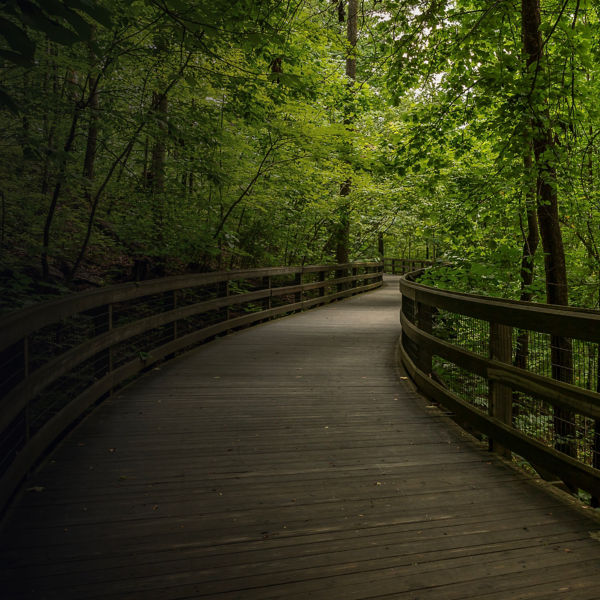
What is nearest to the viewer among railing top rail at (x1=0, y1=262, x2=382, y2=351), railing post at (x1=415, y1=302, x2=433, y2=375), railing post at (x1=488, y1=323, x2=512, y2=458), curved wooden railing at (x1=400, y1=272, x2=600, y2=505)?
railing top rail at (x1=0, y1=262, x2=382, y2=351)

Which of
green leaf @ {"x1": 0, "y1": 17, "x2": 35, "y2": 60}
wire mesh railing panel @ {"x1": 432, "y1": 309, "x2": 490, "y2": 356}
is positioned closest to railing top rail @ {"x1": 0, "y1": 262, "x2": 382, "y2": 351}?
green leaf @ {"x1": 0, "y1": 17, "x2": 35, "y2": 60}

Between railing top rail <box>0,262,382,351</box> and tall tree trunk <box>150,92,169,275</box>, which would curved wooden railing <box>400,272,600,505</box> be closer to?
railing top rail <box>0,262,382,351</box>

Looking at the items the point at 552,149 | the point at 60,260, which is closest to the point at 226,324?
the point at 60,260

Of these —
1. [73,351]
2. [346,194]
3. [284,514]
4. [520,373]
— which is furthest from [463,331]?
[346,194]

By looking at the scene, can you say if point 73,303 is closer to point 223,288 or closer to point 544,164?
point 223,288

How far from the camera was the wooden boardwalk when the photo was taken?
2232mm

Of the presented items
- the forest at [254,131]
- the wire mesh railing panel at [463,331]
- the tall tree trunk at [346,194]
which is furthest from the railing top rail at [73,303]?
the tall tree trunk at [346,194]

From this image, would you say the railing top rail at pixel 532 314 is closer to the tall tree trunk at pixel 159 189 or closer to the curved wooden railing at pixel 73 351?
the curved wooden railing at pixel 73 351

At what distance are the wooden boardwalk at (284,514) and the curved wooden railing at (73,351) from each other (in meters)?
0.22

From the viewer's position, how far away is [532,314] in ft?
10.8

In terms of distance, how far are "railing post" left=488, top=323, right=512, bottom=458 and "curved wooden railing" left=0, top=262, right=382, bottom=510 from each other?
10.3 feet

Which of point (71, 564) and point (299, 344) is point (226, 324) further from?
point (71, 564)

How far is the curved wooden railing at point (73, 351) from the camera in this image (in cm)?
299

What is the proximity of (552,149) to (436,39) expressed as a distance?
7.38 ft
